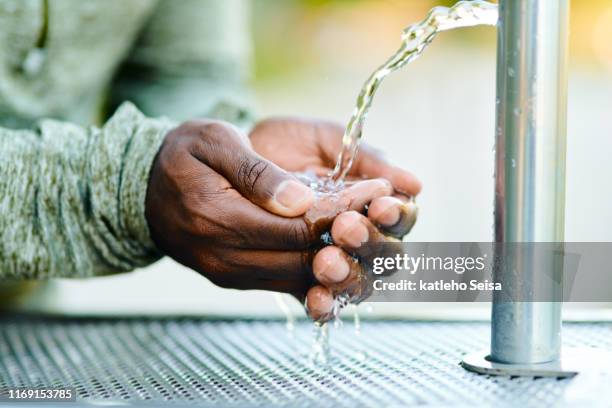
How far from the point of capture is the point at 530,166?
1.51ft

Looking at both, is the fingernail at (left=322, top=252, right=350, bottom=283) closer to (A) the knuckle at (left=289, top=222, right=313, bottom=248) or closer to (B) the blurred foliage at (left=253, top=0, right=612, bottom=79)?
(A) the knuckle at (left=289, top=222, right=313, bottom=248)

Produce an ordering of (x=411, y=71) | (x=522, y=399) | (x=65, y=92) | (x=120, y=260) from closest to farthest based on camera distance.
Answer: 1. (x=522, y=399)
2. (x=120, y=260)
3. (x=65, y=92)
4. (x=411, y=71)

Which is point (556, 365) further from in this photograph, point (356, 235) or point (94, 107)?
point (94, 107)

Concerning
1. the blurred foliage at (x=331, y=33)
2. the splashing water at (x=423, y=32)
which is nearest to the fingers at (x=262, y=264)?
the splashing water at (x=423, y=32)

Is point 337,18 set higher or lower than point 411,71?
higher

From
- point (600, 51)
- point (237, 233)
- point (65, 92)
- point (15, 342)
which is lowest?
point (15, 342)

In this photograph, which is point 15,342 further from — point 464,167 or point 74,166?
point 464,167

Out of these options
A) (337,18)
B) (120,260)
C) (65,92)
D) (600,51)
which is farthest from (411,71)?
(120,260)

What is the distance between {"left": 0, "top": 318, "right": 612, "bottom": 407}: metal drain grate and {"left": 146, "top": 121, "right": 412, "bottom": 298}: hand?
69 millimetres

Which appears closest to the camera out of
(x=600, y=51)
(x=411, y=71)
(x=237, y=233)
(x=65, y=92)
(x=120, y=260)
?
(x=237, y=233)

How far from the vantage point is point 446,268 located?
57 centimetres

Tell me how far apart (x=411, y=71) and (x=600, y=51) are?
674 millimetres

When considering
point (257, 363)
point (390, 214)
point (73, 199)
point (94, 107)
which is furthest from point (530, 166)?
point (94, 107)

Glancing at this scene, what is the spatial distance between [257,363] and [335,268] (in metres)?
0.10
